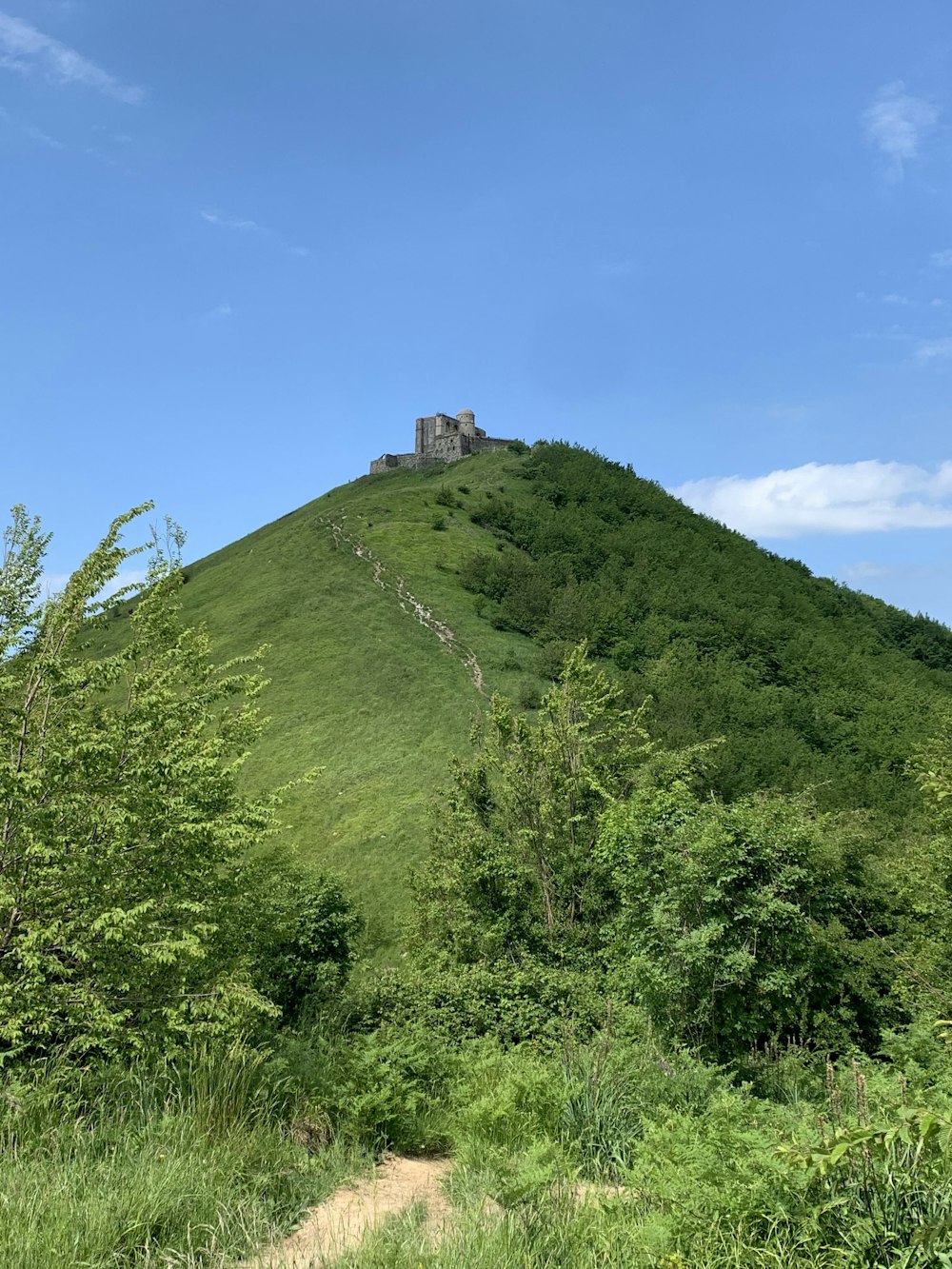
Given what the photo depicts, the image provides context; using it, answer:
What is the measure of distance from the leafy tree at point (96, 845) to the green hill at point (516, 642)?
2191 centimetres

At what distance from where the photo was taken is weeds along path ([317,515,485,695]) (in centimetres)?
5403

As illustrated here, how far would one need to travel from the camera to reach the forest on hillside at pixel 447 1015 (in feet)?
11.5

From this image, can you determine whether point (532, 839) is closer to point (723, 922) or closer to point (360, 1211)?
point (723, 922)

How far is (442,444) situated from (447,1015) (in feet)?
386

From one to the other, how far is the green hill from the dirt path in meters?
24.0

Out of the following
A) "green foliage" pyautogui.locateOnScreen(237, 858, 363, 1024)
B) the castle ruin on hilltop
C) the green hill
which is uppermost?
the castle ruin on hilltop

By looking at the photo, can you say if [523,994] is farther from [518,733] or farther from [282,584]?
[282,584]

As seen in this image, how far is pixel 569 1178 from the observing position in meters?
4.45

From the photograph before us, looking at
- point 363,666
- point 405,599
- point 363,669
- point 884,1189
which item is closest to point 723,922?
point 884,1189

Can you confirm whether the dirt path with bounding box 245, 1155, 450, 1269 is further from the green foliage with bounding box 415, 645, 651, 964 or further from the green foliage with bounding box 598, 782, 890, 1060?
the green foliage with bounding box 415, 645, 651, 964

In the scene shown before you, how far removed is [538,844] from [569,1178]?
55.2 ft

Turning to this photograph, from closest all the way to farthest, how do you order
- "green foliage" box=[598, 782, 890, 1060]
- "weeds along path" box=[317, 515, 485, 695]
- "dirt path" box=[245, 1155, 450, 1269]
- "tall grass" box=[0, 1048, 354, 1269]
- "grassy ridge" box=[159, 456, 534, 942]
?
"tall grass" box=[0, 1048, 354, 1269]
"dirt path" box=[245, 1155, 450, 1269]
"green foliage" box=[598, 782, 890, 1060]
"grassy ridge" box=[159, 456, 534, 942]
"weeds along path" box=[317, 515, 485, 695]

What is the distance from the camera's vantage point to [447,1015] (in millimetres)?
13195

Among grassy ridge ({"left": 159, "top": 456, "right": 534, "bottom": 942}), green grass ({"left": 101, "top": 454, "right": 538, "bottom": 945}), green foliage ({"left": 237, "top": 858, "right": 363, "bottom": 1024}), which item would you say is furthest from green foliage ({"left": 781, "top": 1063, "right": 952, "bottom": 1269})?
grassy ridge ({"left": 159, "top": 456, "right": 534, "bottom": 942})
